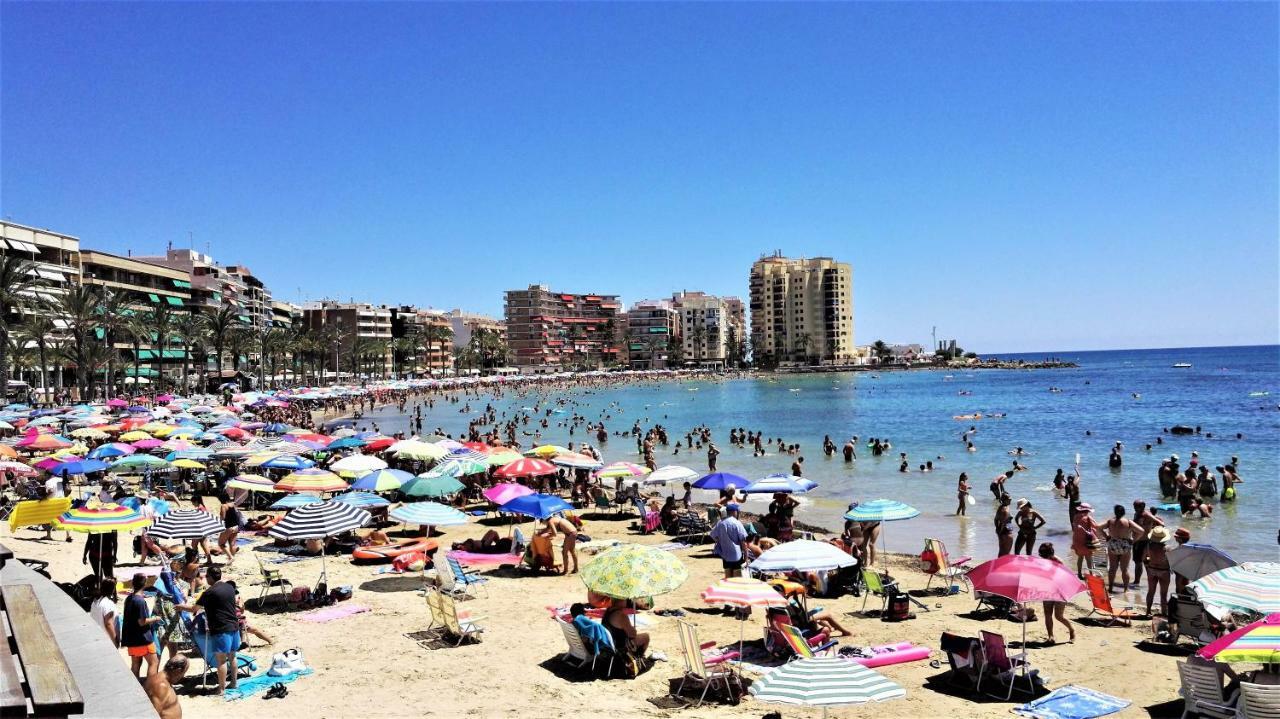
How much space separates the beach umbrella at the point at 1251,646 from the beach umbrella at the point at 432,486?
12340mm

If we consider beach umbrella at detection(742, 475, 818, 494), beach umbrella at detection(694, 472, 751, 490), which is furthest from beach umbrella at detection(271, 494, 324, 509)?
beach umbrella at detection(742, 475, 818, 494)

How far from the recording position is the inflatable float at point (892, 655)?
30.5 feet

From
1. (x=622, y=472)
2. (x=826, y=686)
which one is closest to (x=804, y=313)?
(x=622, y=472)

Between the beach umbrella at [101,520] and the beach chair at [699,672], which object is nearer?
the beach chair at [699,672]

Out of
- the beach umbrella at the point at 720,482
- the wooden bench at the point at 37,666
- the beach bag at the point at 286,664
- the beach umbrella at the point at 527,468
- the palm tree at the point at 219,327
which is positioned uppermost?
the palm tree at the point at 219,327

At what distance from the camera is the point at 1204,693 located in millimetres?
7391

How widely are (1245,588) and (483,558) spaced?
11132 mm

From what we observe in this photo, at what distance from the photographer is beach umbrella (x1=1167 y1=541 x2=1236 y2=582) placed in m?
10.5

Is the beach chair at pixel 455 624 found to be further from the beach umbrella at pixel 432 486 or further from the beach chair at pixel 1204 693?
the beach chair at pixel 1204 693

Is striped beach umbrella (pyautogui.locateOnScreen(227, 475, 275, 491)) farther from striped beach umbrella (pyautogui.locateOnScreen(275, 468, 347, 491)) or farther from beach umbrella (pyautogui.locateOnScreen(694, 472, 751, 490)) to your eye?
beach umbrella (pyautogui.locateOnScreen(694, 472, 751, 490))

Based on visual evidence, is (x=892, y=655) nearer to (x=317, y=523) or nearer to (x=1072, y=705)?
(x=1072, y=705)

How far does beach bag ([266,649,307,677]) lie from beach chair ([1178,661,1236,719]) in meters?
8.71

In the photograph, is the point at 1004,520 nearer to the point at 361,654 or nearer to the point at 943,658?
the point at 943,658

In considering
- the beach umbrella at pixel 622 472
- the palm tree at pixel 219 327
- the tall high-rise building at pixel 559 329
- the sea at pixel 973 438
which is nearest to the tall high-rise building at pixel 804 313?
the tall high-rise building at pixel 559 329
